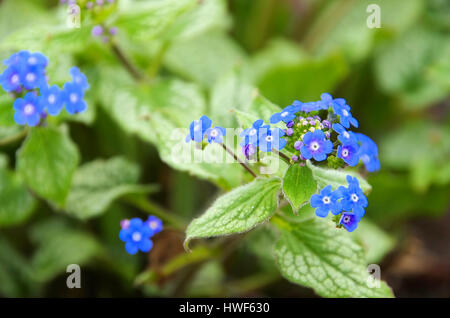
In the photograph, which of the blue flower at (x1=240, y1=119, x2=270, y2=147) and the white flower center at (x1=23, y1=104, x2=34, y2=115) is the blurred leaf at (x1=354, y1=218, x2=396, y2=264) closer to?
the blue flower at (x1=240, y1=119, x2=270, y2=147)

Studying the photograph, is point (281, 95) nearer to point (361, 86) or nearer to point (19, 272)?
point (361, 86)

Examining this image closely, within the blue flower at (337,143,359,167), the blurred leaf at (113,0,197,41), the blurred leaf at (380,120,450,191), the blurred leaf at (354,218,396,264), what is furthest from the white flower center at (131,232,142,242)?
the blurred leaf at (380,120,450,191)

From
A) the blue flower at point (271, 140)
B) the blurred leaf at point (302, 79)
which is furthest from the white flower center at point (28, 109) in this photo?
the blurred leaf at point (302, 79)

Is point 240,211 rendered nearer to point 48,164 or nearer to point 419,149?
point 48,164

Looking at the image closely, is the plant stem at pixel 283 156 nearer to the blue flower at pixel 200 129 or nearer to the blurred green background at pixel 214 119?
the blue flower at pixel 200 129

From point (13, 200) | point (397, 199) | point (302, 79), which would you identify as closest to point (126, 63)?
point (13, 200)

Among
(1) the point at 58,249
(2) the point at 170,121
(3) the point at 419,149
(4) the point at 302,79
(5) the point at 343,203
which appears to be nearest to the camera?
(5) the point at 343,203

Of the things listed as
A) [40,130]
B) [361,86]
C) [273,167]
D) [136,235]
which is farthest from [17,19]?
Answer: [361,86]
